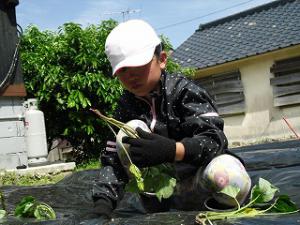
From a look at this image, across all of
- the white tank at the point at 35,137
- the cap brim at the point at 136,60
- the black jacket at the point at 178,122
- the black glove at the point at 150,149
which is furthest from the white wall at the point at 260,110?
the black glove at the point at 150,149

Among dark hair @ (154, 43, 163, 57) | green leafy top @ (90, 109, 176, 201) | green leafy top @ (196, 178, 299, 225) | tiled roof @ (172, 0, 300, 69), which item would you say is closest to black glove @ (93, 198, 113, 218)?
green leafy top @ (90, 109, 176, 201)

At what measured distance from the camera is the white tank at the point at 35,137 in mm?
5367

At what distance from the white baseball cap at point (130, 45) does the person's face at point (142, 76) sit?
3 centimetres

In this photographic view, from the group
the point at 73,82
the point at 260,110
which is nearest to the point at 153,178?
the point at 73,82

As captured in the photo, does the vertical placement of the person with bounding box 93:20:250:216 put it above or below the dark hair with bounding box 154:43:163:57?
below

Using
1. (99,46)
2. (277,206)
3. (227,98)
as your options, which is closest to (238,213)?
(277,206)

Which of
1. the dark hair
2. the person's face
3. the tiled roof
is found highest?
the tiled roof

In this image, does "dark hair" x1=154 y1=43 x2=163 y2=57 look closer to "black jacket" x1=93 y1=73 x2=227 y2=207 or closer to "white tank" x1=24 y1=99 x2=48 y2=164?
"black jacket" x1=93 y1=73 x2=227 y2=207

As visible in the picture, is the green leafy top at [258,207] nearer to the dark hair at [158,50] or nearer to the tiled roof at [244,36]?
the dark hair at [158,50]

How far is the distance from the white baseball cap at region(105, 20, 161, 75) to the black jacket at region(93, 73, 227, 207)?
0.59 feet

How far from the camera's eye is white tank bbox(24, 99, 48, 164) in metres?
5.37

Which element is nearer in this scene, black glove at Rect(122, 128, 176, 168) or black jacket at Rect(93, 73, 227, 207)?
black glove at Rect(122, 128, 176, 168)

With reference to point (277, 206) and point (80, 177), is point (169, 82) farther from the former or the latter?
point (80, 177)

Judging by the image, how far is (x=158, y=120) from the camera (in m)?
1.78
